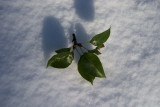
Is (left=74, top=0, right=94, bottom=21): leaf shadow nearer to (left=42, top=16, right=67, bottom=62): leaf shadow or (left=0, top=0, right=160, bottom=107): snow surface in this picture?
(left=0, top=0, right=160, bottom=107): snow surface

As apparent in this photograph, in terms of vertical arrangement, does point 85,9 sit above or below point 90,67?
above

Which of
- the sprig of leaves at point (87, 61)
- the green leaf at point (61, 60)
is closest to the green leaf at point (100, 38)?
the sprig of leaves at point (87, 61)

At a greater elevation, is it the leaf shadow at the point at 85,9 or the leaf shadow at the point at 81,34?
the leaf shadow at the point at 85,9

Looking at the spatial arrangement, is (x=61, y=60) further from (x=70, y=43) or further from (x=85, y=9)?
(x=85, y=9)

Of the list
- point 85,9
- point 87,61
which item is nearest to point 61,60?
point 87,61

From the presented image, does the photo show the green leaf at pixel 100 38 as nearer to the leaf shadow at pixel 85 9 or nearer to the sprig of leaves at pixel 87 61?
the sprig of leaves at pixel 87 61

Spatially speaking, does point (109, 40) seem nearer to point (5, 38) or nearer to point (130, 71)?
point (130, 71)
